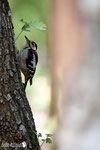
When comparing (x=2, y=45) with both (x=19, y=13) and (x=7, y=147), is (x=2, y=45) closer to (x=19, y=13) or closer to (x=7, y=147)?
(x=7, y=147)

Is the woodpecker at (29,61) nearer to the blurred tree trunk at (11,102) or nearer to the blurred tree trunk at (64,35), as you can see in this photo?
the blurred tree trunk at (64,35)

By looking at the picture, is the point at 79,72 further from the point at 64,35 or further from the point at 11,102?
the point at 11,102

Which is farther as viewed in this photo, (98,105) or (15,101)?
(98,105)

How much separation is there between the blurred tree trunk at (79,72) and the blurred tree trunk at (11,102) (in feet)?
9.66

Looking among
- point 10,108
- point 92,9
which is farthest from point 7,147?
point 92,9

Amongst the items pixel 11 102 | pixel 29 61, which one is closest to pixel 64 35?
pixel 29 61

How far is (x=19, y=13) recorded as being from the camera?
40.8 feet

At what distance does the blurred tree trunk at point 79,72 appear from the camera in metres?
6.99

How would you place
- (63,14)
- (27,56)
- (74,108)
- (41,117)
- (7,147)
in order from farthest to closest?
1. (41,117)
2. (63,14)
3. (74,108)
4. (27,56)
5. (7,147)

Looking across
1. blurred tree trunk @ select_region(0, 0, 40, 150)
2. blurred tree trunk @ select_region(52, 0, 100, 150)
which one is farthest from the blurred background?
blurred tree trunk @ select_region(0, 0, 40, 150)

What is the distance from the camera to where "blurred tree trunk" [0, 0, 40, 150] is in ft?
12.5

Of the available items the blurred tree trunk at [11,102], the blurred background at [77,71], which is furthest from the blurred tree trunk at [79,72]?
the blurred tree trunk at [11,102]

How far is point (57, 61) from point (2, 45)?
4527mm

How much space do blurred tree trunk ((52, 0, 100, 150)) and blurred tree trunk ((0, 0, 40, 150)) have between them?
2945 millimetres
